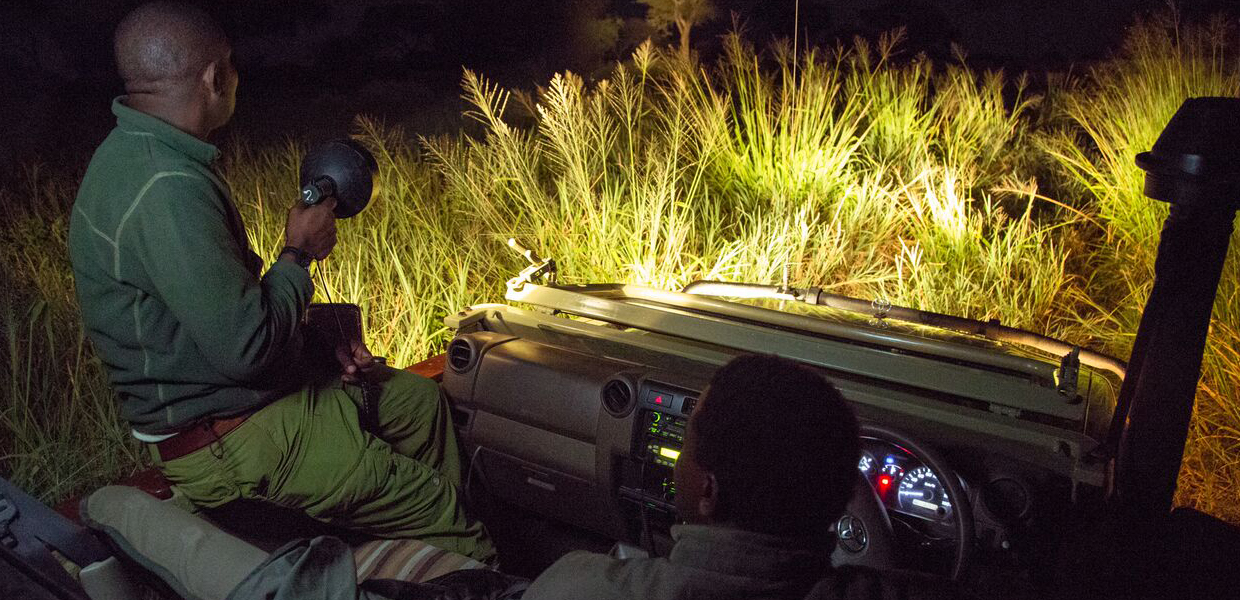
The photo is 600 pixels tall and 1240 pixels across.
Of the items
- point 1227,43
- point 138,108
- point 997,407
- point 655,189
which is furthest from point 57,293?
point 1227,43

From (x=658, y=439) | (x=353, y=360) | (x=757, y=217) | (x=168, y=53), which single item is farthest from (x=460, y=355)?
(x=757, y=217)

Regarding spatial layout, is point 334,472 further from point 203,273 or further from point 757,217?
point 757,217

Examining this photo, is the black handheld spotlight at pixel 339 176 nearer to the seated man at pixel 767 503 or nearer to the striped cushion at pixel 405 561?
the striped cushion at pixel 405 561

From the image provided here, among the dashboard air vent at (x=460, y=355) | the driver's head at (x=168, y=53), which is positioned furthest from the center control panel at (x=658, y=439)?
the driver's head at (x=168, y=53)

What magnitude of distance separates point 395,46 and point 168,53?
17.5 metres

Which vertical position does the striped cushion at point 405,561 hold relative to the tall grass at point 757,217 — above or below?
below

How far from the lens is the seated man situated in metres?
1.21

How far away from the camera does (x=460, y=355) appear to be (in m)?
2.81

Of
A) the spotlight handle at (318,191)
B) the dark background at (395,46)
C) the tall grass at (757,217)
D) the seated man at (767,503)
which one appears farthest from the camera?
the dark background at (395,46)

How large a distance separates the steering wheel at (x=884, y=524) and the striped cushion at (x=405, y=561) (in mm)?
841

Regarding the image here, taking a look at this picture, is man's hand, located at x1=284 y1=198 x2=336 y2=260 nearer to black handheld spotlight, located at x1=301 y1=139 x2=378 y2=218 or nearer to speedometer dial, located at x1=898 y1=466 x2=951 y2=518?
black handheld spotlight, located at x1=301 y1=139 x2=378 y2=218

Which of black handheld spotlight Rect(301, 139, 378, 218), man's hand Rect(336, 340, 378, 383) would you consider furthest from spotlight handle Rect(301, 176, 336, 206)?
man's hand Rect(336, 340, 378, 383)

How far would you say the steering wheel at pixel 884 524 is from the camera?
1780 mm

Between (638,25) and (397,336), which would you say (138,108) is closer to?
(397,336)
